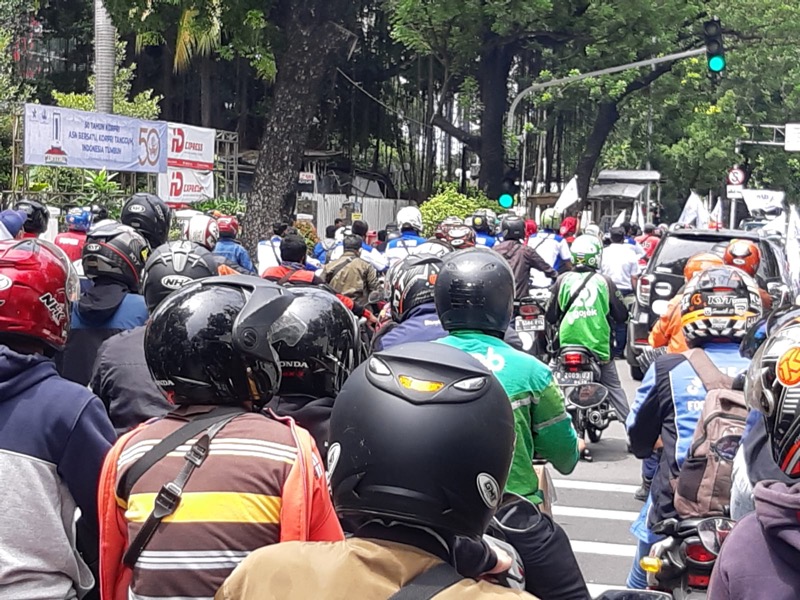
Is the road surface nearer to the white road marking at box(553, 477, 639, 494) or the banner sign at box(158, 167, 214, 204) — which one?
the white road marking at box(553, 477, 639, 494)

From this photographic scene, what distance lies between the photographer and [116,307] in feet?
19.8

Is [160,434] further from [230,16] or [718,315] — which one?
[230,16]

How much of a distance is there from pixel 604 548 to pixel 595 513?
0.93 m

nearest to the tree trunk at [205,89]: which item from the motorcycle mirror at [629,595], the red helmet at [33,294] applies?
the red helmet at [33,294]

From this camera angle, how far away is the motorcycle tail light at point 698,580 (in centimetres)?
452

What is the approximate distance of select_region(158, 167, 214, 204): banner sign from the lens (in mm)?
21328

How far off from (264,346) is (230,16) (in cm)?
1784

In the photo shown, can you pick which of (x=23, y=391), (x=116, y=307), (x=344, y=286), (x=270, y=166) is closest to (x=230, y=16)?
(x=270, y=166)

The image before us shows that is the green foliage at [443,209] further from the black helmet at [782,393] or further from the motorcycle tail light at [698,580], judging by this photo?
the black helmet at [782,393]

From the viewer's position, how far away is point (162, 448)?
3.01 meters

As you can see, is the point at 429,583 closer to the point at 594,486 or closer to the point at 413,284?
the point at 413,284

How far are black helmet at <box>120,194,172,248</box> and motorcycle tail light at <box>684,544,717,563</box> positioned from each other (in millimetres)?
4121

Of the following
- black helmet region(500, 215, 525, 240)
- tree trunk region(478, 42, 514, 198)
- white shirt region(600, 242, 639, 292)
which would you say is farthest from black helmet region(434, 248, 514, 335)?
tree trunk region(478, 42, 514, 198)

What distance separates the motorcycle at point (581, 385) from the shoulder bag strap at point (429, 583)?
8.26 m
